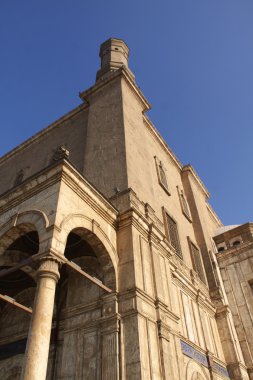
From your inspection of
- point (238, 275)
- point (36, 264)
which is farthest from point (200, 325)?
point (36, 264)

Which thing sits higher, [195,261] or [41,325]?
[195,261]

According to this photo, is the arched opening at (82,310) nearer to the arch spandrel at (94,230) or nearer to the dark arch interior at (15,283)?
the arch spandrel at (94,230)

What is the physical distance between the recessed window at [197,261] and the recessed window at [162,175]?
2690 mm

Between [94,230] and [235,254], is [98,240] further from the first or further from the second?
[235,254]

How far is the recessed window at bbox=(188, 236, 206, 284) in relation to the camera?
15.3m

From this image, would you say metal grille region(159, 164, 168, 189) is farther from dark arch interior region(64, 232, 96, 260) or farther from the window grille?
dark arch interior region(64, 232, 96, 260)

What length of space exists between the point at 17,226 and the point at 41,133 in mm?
10636

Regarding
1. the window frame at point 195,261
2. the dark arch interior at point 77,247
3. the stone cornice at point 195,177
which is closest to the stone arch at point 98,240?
the dark arch interior at point 77,247

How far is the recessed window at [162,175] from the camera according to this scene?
15.9 metres

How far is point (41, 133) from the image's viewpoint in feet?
60.8

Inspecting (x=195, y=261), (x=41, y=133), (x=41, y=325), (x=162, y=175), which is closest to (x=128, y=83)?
(x=162, y=175)

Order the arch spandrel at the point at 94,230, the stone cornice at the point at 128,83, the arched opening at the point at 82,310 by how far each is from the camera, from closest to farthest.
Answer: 1. the arched opening at the point at 82,310
2. the arch spandrel at the point at 94,230
3. the stone cornice at the point at 128,83

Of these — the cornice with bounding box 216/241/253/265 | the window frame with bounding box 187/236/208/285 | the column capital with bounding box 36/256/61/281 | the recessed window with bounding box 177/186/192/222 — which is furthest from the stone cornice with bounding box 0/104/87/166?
the column capital with bounding box 36/256/61/281

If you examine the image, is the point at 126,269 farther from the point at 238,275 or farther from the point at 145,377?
the point at 238,275
